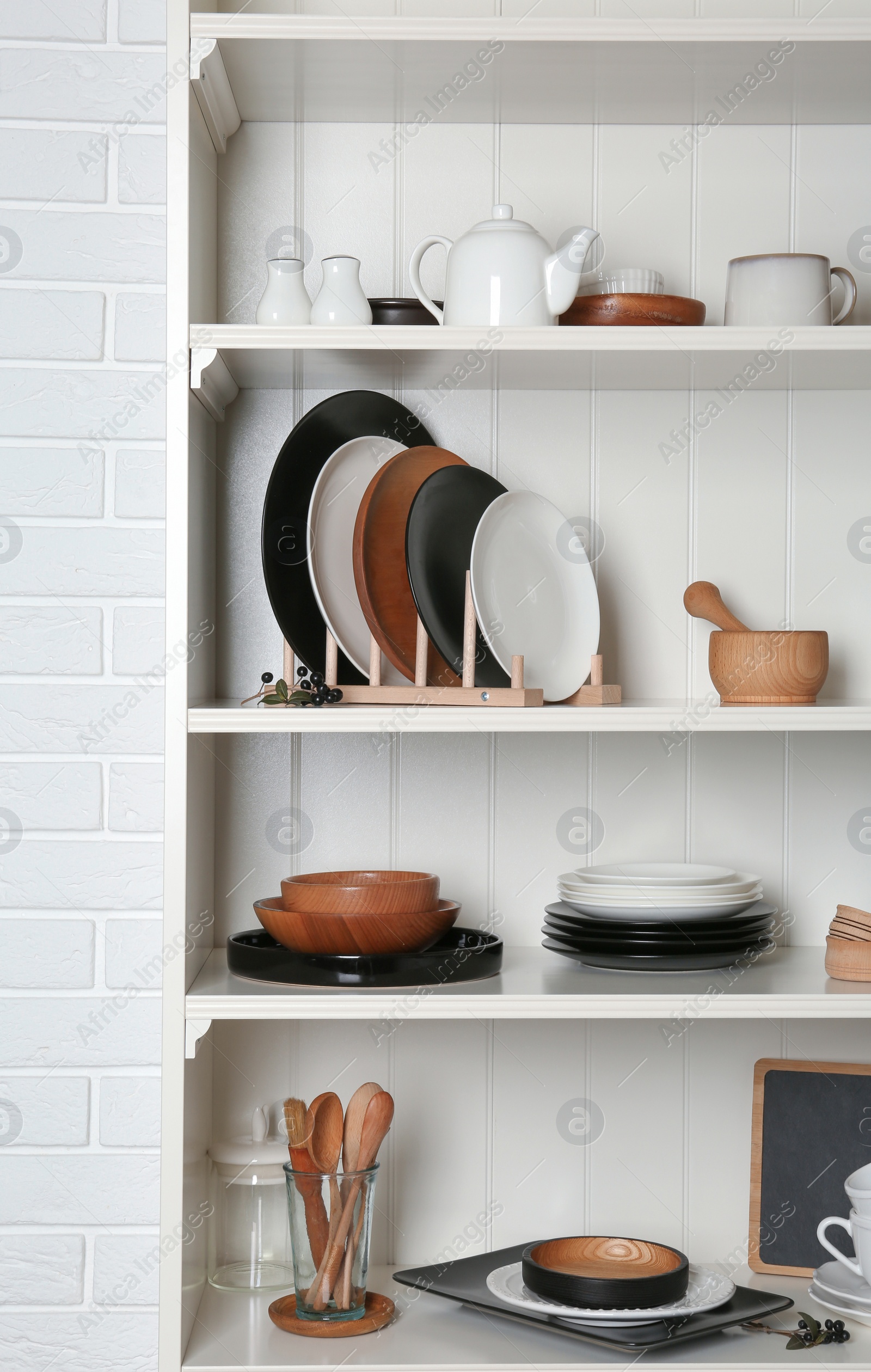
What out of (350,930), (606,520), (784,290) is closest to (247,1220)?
(350,930)

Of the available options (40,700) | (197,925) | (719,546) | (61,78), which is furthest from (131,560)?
(719,546)

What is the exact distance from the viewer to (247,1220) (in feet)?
4.36

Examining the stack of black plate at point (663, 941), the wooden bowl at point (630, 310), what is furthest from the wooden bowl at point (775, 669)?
the wooden bowl at point (630, 310)

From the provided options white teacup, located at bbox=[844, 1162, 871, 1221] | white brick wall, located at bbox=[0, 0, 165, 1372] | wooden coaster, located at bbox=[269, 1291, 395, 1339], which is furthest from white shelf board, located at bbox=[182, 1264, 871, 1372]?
white brick wall, located at bbox=[0, 0, 165, 1372]

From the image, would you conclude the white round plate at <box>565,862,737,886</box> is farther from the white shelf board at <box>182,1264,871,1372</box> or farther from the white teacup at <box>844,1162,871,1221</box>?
the white shelf board at <box>182,1264,871,1372</box>

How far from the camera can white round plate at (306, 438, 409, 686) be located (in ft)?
4.25

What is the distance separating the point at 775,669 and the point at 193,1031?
66 centimetres

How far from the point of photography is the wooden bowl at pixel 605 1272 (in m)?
1.15

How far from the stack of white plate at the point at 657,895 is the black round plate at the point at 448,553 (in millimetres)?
231

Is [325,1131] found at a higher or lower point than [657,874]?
lower

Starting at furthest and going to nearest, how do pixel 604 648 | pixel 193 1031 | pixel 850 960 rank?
1. pixel 604 648
2. pixel 850 960
3. pixel 193 1031

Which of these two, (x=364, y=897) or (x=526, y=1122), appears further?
(x=526, y=1122)

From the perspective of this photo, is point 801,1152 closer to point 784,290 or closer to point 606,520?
point 606,520

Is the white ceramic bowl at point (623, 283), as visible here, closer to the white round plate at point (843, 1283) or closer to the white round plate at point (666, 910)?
the white round plate at point (666, 910)
